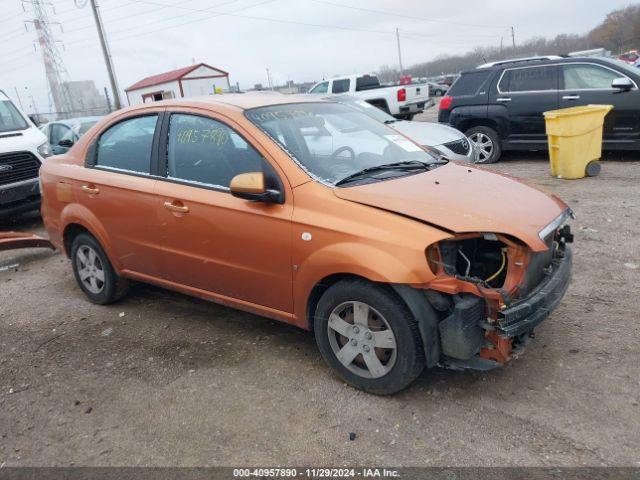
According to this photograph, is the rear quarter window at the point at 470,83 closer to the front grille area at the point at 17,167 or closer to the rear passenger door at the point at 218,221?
the rear passenger door at the point at 218,221

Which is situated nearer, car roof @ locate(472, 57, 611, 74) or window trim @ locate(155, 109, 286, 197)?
window trim @ locate(155, 109, 286, 197)

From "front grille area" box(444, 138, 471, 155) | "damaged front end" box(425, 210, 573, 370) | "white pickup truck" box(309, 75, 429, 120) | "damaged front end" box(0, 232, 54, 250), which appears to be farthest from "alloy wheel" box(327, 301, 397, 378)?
"white pickup truck" box(309, 75, 429, 120)

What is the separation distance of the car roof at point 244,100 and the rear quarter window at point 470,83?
6567mm

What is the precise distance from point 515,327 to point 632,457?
2.58ft

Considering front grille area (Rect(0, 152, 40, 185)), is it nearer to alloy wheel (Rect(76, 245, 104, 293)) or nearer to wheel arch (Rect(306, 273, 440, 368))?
alloy wheel (Rect(76, 245, 104, 293))

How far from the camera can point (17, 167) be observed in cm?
790

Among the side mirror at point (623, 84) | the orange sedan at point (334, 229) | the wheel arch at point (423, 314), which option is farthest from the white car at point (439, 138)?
the wheel arch at point (423, 314)

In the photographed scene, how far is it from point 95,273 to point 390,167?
9.43 ft

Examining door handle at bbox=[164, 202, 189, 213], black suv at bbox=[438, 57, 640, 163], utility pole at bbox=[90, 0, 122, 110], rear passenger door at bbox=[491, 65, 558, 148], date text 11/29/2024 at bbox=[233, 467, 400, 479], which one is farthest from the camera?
utility pole at bbox=[90, 0, 122, 110]

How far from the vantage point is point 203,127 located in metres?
3.73

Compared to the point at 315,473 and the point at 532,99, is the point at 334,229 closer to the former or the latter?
the point at 315,473

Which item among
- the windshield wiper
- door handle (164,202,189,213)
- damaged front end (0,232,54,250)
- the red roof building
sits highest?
the red roof building

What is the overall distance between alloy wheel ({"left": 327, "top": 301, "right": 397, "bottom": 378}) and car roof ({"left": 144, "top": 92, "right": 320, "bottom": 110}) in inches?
63.7

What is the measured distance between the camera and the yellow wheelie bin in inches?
300
